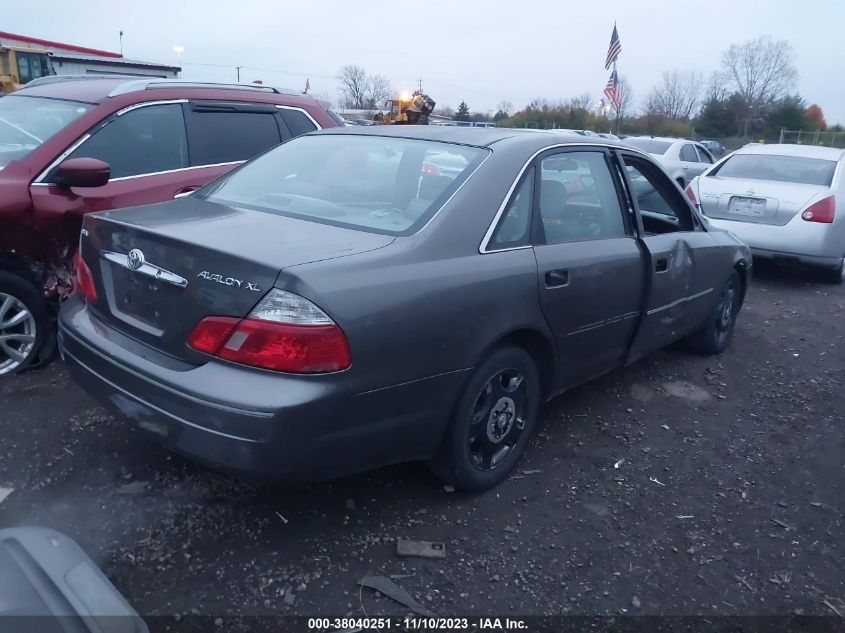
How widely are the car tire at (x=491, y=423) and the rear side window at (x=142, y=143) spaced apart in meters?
2.81

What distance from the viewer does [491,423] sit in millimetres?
3352

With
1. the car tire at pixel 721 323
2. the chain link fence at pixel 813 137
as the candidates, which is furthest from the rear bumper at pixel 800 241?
the chain link fence at pixel 813 137

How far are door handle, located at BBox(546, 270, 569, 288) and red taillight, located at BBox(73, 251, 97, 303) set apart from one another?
2.02 m

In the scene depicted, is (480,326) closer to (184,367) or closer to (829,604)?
(184,367)

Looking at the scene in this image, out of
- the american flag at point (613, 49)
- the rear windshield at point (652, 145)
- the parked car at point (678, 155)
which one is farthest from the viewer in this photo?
the american flag at point (613, 49)

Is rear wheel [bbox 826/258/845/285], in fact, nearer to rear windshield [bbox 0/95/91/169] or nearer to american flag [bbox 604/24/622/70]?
rear windshield [bbox 0/95/91/169]

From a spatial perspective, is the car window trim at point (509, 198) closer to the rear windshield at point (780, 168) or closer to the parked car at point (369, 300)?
the parked car at point (369, 300)

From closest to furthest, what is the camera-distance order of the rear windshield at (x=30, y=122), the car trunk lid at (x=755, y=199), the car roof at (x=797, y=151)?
1. the rear windshield at (x=30, y=122)
2. the car trunk lid at (x=755, y=199)
3. the car roof at (x=797, y=151)

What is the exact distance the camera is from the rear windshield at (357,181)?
125 inches

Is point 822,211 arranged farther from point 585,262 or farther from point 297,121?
point 297,121

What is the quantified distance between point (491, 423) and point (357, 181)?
1.29 m

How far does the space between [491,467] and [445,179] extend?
4.41 ft

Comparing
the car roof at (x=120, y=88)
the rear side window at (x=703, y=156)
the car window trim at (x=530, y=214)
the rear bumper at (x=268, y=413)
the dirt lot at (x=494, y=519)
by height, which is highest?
the car roof at (x=120, y=88)

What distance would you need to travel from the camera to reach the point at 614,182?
412 cm
